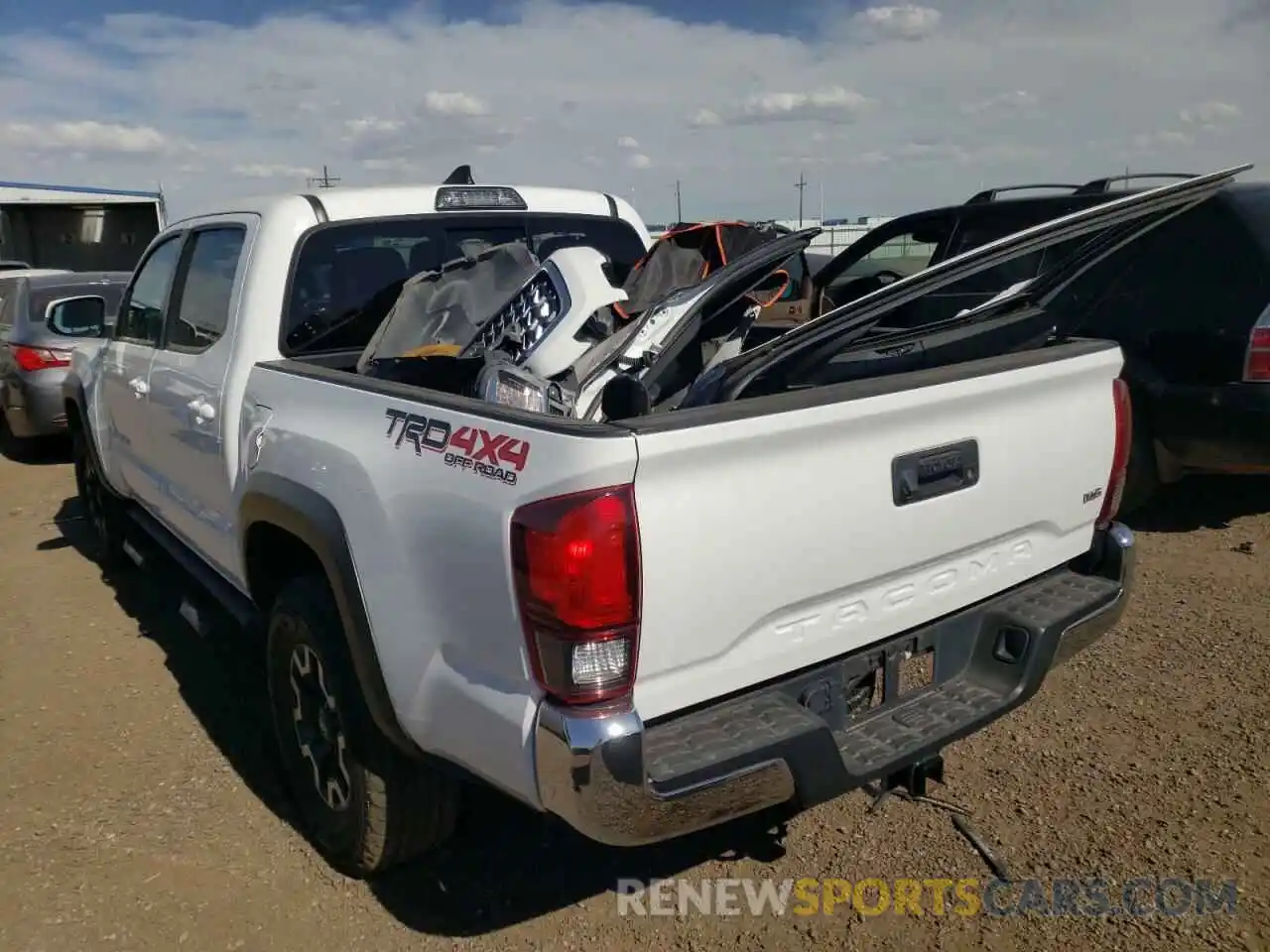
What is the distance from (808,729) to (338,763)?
144cm

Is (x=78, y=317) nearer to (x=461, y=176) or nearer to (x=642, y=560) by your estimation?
(x=461, y=176)

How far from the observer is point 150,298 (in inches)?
184

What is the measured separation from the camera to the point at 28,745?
3.92 metres

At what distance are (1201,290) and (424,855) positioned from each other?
180 inches

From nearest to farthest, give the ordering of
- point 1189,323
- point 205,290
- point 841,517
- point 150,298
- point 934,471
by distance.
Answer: point 841,517, point 934,471, point 205,290, point 150,298, point 1189,323

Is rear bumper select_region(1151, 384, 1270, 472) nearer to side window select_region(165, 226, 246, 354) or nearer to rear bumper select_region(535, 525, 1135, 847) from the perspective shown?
rear bumper select_region(535, 525, 1135, 847)

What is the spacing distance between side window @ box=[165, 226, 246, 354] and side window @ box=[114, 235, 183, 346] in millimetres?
210

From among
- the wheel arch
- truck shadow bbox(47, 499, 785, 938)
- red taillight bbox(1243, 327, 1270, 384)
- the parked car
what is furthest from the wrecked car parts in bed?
the parked car

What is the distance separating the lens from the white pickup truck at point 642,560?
206cm

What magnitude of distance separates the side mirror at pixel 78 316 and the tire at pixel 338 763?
306 centimetres

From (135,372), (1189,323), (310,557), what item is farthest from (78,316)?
(1189,323)

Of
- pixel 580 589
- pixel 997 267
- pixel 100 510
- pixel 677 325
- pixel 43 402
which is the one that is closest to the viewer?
pixel 580 589

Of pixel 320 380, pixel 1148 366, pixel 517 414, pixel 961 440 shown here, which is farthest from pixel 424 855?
pixel 1148 366

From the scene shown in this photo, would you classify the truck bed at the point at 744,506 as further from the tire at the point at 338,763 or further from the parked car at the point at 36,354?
the parked car at the point at 36,354
